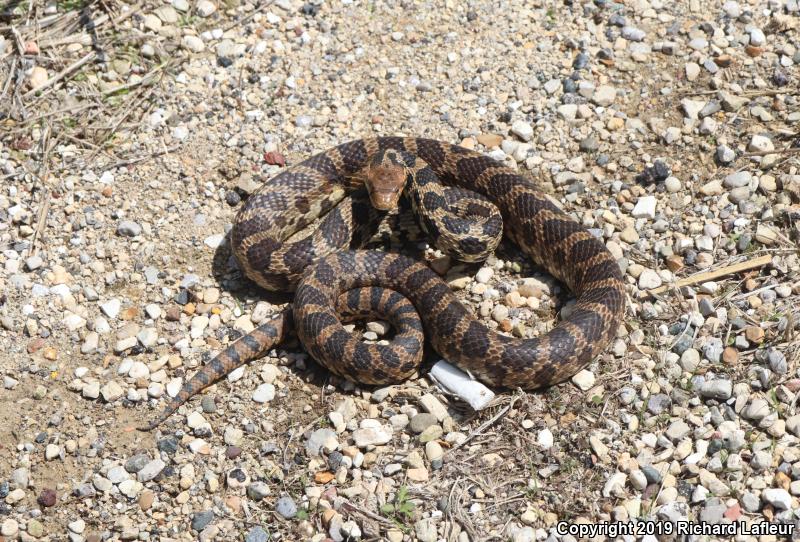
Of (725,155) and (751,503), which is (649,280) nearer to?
(725,155)

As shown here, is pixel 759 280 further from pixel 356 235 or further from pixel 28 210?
pixel 28 210

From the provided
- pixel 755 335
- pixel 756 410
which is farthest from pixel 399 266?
pixel 756 410

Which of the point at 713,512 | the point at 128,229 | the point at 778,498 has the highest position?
the point at 778,498

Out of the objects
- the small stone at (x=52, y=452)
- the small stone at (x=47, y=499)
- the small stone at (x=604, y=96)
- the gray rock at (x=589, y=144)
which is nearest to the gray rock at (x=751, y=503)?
the gray rock at (x=589, y=144)

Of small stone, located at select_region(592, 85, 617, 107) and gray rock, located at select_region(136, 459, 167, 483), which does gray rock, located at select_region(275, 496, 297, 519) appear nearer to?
gray rock, located at select_region(136, 459, 167, 483)

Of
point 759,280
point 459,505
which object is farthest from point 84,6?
point 759,280

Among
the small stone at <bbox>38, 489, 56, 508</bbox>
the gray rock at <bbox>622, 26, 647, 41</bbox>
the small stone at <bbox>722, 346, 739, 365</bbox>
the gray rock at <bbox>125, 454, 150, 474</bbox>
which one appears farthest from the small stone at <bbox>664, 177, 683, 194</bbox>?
the small stone at <bbox>38, 489, 56, 508</bbox>

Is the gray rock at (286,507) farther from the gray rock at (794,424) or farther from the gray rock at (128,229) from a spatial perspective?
the gray rock at (794,424)
